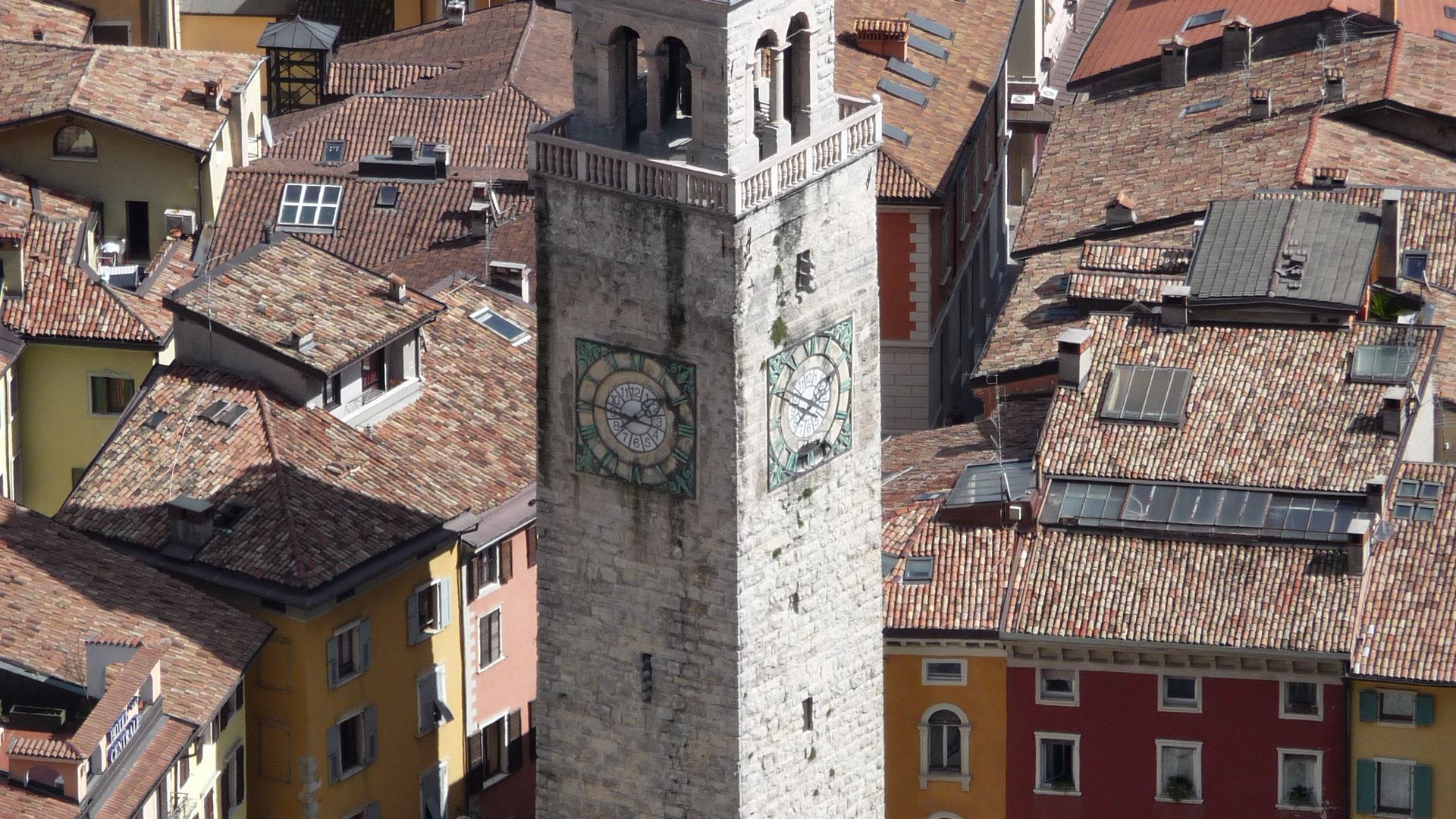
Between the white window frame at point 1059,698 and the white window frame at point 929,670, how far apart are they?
1.57m

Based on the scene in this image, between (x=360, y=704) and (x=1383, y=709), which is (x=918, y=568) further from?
(x=360, y=704)

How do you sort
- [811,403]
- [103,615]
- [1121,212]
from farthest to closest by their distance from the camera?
[1121,212] → [103,615] → [811,403]

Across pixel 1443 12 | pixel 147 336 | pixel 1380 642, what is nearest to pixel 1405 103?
pixel 1443 12

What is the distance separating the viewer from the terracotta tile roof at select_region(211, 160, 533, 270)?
372 ft

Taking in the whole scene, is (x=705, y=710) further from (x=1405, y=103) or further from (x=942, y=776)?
(x=1405, y=103)

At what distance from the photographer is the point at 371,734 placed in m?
94.6

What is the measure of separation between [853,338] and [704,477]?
438 cm

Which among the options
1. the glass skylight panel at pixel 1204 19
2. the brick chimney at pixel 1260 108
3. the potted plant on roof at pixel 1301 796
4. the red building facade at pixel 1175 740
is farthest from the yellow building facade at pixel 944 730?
the glass skylight panel at pixel 1204 19

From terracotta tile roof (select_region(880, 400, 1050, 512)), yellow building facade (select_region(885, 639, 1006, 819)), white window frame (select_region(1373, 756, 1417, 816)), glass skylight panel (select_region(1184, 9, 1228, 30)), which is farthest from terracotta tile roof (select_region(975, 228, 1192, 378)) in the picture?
glass skylight panel (select_region(1184, 9, 1228, 30))

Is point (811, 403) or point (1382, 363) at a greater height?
point (1382, 363)

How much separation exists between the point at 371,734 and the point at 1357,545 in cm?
2096

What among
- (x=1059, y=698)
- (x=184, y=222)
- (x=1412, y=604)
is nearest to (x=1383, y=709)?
(x=1412, y=604)

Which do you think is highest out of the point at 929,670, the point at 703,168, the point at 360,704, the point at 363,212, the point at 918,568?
the point at 703,168

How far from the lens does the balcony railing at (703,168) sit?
271ft
